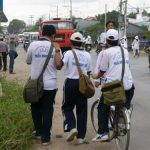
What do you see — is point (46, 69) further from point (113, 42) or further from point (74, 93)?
point (113, 42)

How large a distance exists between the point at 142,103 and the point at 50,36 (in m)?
5.23

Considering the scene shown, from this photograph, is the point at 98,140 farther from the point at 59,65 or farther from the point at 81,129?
Answer: the point at 59,65

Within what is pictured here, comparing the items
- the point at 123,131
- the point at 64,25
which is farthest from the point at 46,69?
the point at 64,25

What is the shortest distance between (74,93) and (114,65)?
851 mm

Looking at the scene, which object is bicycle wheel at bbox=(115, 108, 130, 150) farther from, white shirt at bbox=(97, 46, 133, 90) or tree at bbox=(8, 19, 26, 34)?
tree at bbox=(8, 19, 26, 34)

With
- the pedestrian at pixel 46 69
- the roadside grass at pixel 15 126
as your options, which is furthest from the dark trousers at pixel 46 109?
the roadside grass at pixel 15 126

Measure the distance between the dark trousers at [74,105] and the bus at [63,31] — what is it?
28138mm

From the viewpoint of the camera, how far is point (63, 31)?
37062mm

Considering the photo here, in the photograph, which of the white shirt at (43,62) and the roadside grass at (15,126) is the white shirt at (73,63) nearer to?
the white shirt at (43,62)

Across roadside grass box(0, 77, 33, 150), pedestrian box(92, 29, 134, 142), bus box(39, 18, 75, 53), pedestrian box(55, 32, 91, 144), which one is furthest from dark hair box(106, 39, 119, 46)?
bus box(39, 18, 75, 53)

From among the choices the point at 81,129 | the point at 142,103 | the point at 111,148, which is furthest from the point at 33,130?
the point at 142,103

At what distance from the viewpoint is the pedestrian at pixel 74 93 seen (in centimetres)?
777

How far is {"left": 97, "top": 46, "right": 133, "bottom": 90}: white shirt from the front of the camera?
24.0ft

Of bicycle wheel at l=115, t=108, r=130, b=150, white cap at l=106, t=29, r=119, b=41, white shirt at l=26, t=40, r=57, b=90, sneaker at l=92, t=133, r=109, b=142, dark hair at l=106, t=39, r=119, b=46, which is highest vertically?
white cap at l=106, t=29, r=119, b=41
